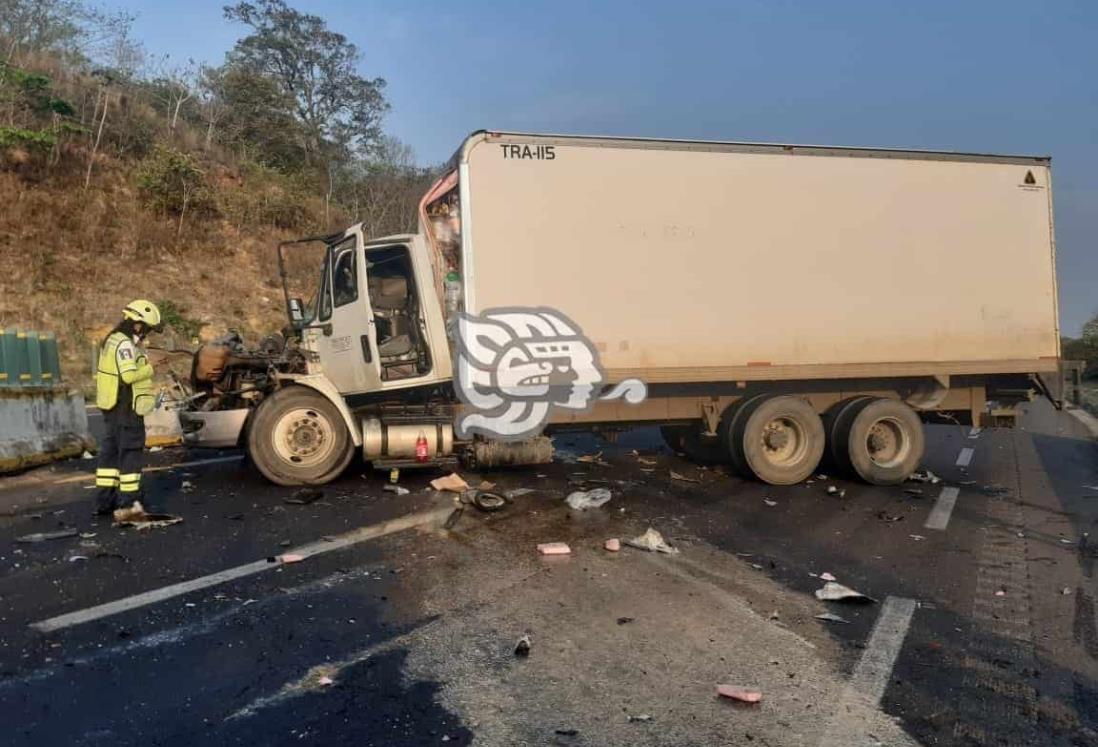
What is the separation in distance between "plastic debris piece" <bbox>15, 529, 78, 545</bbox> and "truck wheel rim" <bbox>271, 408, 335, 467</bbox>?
1.94 m

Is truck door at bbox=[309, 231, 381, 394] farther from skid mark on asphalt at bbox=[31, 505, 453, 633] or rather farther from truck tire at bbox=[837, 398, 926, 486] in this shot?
truck tire at bbox=[837, 398, 926, 486]

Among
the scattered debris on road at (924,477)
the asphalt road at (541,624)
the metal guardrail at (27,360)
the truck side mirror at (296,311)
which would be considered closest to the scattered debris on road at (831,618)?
the asphalt road at (541,624)

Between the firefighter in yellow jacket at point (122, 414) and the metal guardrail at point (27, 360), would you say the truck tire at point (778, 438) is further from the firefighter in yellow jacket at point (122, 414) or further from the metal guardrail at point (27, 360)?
the metal guardrail at point (27, 360)

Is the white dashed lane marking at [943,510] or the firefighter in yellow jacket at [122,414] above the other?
the firefighter in yellow jacket at [122,414]

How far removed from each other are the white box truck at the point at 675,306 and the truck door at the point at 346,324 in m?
0.02

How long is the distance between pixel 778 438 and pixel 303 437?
4.82m

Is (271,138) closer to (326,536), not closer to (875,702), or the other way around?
(326,536)

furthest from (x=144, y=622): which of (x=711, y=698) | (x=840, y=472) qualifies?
(x=840, y=472)

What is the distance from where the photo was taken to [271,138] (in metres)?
27.4

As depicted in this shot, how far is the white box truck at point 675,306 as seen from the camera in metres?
7.32

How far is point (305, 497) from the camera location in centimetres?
721

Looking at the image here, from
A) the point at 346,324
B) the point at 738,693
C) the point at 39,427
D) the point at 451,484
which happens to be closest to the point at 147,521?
the point at 346,324

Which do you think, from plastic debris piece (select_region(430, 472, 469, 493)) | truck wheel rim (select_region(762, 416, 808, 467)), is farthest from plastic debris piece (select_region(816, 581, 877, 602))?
plastic debris piece (select_region(430, 472, 469, 493))

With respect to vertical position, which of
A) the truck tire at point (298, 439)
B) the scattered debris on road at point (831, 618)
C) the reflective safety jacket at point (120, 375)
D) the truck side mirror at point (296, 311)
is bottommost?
the scattered debris on road at point (831, 618)
